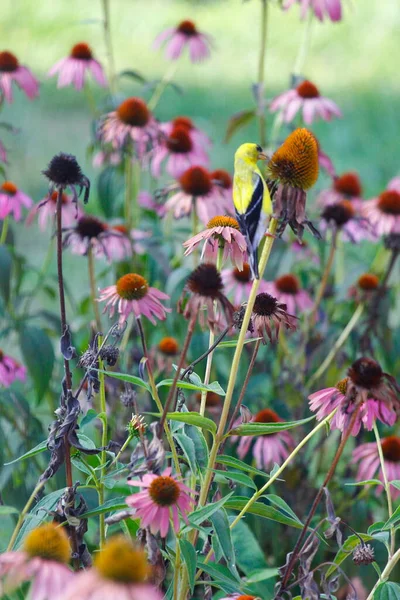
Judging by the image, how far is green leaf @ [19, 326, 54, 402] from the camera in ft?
4.69

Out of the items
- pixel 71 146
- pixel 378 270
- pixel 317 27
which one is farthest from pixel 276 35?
pixel 378 270

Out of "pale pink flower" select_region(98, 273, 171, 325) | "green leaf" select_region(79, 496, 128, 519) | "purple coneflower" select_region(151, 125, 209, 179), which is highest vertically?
"pale pink flower" select_region(98, 273, 171, 325)

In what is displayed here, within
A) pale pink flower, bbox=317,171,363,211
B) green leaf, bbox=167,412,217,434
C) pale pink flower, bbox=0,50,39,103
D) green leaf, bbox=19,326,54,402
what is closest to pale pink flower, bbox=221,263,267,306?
green leaf, bbox=19,326,54,402

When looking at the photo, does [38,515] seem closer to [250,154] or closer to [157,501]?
[157,501]

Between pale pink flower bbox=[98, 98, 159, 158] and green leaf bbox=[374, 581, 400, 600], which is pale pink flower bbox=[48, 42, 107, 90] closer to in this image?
pale pink flower bbox=[98, 98, 159, 158]

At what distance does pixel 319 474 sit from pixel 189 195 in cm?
55

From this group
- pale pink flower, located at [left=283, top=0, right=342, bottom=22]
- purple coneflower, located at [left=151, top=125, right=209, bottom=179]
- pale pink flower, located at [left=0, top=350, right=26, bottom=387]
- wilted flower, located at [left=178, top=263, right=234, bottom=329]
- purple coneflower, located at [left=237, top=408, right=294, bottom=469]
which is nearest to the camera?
wilted flower, located at [left=178, top=263, right=234, bottom=329]

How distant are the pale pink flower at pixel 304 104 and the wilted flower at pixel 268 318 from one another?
1.09 m

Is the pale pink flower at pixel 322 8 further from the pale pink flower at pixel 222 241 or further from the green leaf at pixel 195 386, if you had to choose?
the green leaf at pixel 195 386

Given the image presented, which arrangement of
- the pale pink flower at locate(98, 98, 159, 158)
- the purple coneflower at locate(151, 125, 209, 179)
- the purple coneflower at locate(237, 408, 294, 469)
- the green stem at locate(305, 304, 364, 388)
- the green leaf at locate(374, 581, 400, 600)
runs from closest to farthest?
the green leaf at locate(374, 581, 400, 600) → the purple coneflower at locate(237, 408, 294, 469) → the green stem at locate(305, 304, 364, 388) → the pale pink flower at locate(98, 98, 159, 158) → the purple coneflower at locate(151, 125, 209, 179)

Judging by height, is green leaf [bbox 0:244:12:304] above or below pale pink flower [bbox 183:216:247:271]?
below

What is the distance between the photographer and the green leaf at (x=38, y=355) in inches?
56.3

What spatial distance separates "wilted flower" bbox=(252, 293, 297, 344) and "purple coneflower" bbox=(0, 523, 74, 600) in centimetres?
31

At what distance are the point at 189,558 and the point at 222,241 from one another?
0.31 meters
